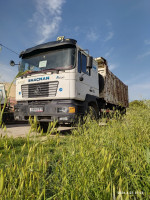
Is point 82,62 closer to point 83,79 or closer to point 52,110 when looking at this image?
point 83,79

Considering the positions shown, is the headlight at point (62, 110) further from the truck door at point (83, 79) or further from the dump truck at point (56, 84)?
the truck door at point (83, 79)

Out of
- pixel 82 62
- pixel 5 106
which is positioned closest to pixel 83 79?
pixel 82 62

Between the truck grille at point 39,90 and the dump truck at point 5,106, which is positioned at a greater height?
the truck grille at point 39,90

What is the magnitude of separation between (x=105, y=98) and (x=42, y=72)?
132 inches

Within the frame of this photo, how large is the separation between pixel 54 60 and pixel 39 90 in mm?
1084

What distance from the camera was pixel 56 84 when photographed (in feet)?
14.4

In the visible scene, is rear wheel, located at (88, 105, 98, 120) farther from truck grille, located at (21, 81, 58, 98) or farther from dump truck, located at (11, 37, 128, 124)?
truck grille, located at (21, 81, 58, 98)

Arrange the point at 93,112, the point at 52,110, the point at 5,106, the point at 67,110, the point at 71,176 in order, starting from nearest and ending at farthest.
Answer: the point at 5,106 → the point at 71,176 → the point at 67,110 → the point at 52,110 → the point at 93,112

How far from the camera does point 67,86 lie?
14.1 feet

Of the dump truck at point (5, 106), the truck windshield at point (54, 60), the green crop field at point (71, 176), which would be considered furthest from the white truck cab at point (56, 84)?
the green crop field at point (71, 176)

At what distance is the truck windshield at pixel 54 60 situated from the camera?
14.5 ft

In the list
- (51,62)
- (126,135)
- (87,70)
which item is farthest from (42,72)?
(126,135)

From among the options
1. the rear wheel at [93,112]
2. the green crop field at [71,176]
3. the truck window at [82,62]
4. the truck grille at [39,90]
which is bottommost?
the green crop field at [71,176]

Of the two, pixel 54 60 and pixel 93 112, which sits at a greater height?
pixel 54 60
